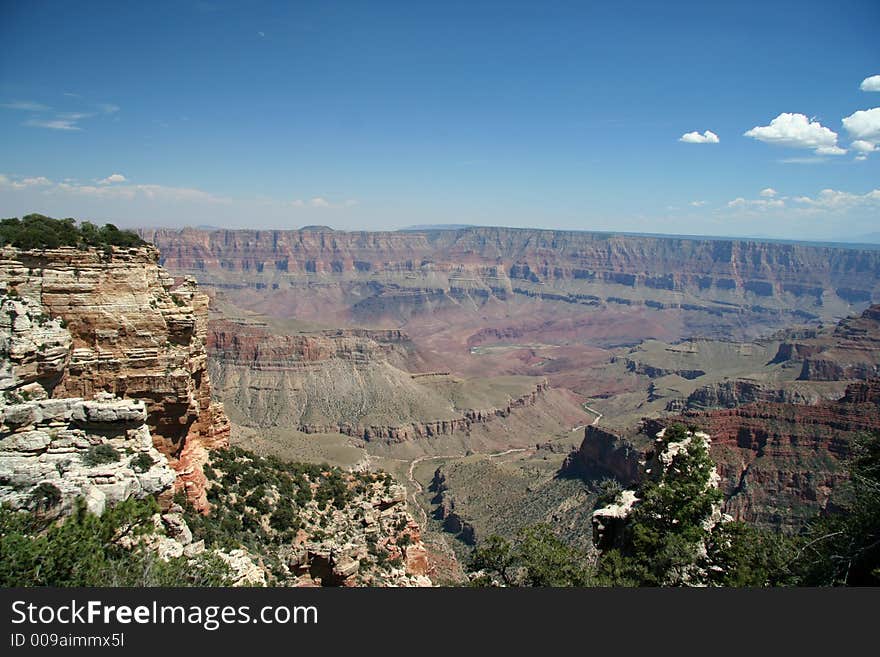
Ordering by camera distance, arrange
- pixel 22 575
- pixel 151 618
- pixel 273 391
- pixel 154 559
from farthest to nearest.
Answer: pixel 273 391, pixel 154 559, pixel 22 575, pixel 151 618

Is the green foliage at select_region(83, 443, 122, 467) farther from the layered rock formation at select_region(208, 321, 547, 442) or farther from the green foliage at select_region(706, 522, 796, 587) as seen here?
the layered rock formation at select_region(208, 321, 547, 442)

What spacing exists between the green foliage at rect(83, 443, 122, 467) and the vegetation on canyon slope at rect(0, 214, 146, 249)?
862cm

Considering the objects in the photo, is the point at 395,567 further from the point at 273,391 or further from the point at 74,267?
the point at 273,391

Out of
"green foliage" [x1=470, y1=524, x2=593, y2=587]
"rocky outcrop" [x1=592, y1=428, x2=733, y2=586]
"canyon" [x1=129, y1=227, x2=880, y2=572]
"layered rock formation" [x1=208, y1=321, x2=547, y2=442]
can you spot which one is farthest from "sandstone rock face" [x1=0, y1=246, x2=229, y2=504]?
"layered rock formation" [x1=208, y1=321, x2=547, y2=442]

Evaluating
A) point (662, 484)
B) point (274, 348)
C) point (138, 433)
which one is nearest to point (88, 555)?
point (138, 433)

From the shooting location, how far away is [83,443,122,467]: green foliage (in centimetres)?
1689

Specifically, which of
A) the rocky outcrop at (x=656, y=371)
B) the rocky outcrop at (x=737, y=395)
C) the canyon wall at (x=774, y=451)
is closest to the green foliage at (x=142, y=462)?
the canyon wall at (x=774, y=451)

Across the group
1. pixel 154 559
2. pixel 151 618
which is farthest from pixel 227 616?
pixel 154 559

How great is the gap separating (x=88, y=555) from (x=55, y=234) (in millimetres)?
13847

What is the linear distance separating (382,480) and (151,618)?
19840mm

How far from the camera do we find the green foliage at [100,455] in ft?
55.4

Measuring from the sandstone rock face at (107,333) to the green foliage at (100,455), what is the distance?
3.28 metres

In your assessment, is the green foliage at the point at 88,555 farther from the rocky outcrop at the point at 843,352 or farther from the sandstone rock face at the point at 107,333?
the rocky outcrop at the point at 843,352

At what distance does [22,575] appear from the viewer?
13.0 m
